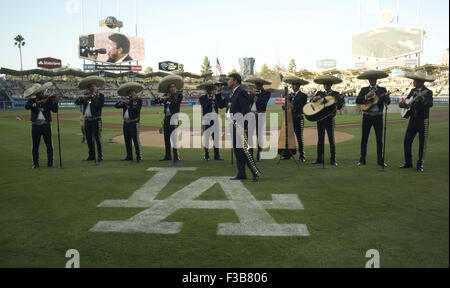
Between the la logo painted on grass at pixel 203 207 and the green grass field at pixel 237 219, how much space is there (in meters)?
0.16

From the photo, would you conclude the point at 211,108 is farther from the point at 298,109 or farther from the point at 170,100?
the point at 298,109

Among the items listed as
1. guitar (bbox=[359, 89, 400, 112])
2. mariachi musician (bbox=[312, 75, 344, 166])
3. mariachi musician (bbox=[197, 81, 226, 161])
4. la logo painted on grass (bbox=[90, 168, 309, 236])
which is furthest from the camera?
mariachi musician (bbox=[197, 81, 226, 161])

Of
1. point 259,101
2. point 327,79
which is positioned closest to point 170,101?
point 259,101

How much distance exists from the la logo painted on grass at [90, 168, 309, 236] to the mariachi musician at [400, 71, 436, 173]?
4497mm

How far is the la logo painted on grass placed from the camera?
17.6 feet

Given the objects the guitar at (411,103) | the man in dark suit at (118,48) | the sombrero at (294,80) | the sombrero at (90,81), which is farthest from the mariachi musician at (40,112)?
the man in dark suit at (118,48)

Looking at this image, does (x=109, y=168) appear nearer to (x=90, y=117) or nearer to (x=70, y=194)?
(x=90, y=117)

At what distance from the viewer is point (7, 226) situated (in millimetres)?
5621

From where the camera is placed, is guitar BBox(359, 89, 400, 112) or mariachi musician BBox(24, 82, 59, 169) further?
mariachi musician BBox(24, 82, 59, 169)

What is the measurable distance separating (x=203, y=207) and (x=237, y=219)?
927 millimetres

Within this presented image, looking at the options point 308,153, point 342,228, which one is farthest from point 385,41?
point 342,228

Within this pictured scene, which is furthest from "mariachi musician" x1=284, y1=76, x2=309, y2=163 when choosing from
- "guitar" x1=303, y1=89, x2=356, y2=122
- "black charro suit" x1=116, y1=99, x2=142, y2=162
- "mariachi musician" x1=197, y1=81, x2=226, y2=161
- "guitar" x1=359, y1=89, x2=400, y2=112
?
"black charro suit" x1=116, y1=99, x2=142, y2=162

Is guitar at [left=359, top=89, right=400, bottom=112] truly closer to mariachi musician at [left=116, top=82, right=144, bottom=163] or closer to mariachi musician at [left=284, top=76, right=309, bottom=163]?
mariachi musician at [left=284, top=76, right=309, bottom=163]

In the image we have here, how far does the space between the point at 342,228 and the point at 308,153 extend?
7.96 meters
